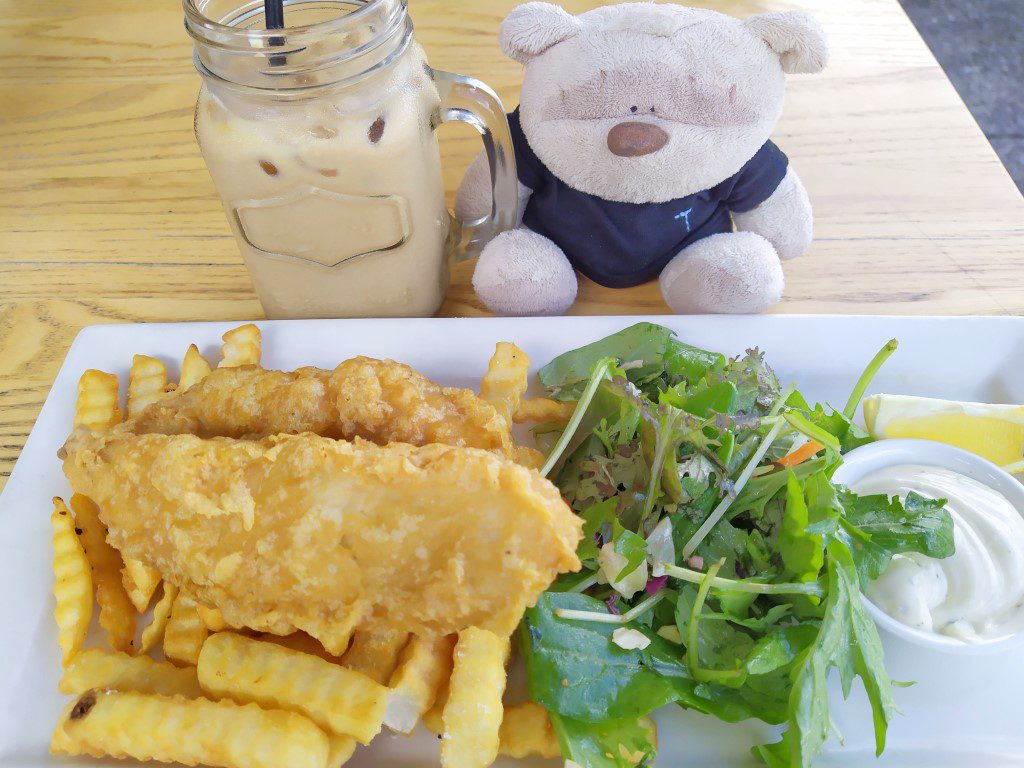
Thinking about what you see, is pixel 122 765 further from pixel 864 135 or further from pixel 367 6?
pixel 864 135

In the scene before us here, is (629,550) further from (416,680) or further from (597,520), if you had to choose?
(416,680)

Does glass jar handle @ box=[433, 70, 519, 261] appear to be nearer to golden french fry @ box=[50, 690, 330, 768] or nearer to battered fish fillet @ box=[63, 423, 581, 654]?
battered fish fillet @ box=[63, 423, 581, 654]

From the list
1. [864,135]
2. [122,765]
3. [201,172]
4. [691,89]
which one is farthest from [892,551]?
[201,172]

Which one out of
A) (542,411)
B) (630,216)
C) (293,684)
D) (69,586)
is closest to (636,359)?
(542,411)

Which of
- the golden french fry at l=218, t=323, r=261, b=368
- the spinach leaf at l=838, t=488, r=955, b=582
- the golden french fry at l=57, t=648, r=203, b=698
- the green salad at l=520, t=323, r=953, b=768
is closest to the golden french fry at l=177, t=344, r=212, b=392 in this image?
the golden french fry at l=218, t=323, r=261, b=368

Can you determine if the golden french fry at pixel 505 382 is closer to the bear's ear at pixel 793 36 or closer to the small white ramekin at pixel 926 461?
the small white ramekin at pixel 926 461

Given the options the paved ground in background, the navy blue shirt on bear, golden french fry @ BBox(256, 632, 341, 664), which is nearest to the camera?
golden french fry @ BBox(256, 632, 341, 664)
